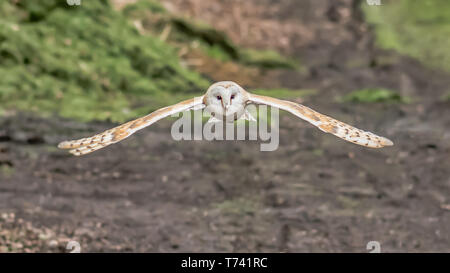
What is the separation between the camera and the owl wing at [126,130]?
2.65m

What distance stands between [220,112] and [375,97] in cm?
590

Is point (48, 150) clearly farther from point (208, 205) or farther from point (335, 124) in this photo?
point (335, 124)

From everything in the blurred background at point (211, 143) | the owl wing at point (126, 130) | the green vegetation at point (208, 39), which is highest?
the green vegetation at point (208, 39)

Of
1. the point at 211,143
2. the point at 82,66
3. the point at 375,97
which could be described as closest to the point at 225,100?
the point at 211,143

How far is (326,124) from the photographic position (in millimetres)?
2959

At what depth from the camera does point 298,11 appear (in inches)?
456

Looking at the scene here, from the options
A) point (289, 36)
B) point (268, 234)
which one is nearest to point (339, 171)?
point (268, 234)
